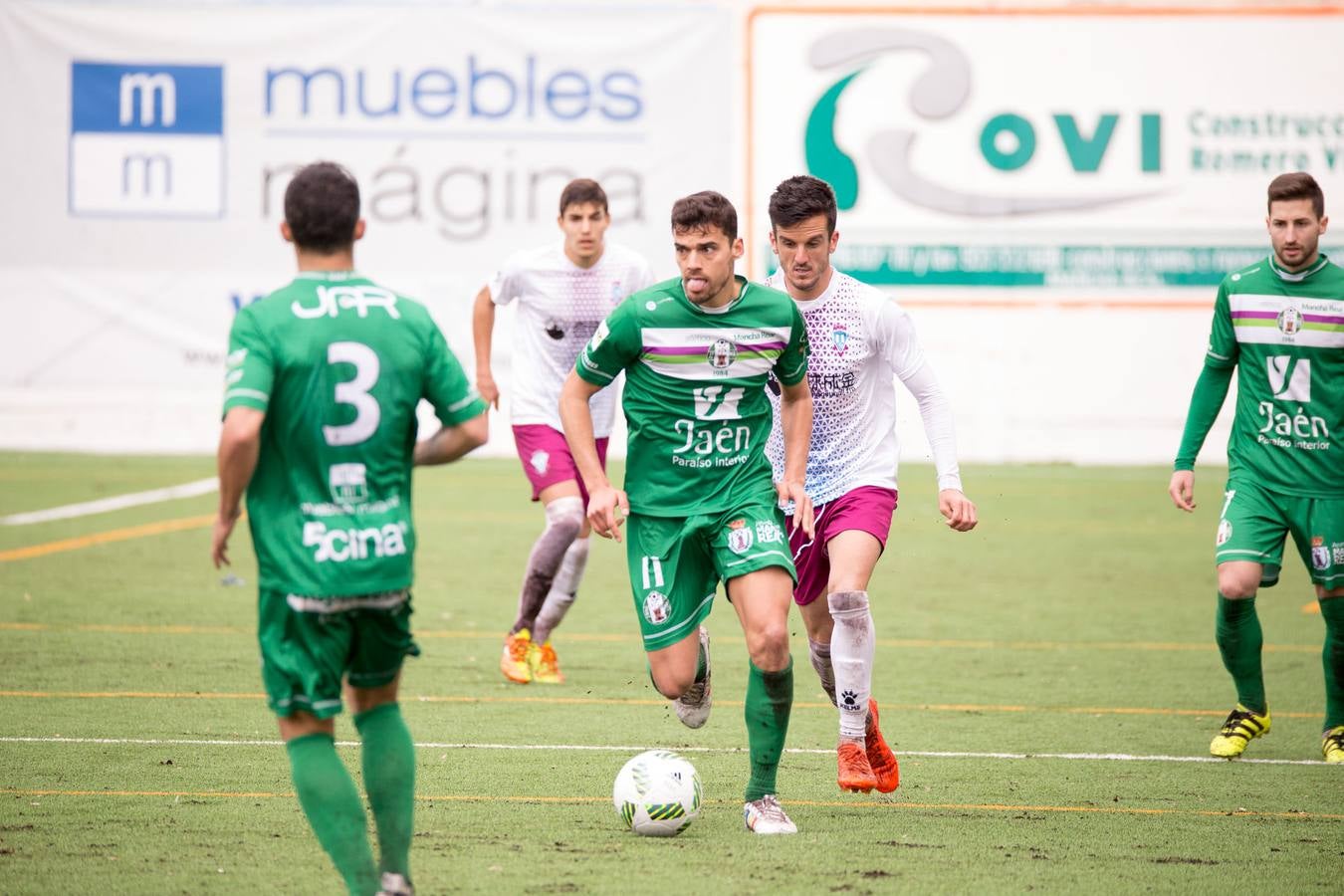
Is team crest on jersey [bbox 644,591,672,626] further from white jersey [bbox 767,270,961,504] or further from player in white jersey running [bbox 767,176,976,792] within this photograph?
white jersey [bbox 767,270,961,504]

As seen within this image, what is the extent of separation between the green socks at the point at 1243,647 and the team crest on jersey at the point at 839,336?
195cm

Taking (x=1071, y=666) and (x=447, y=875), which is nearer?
(x=447, y=875)

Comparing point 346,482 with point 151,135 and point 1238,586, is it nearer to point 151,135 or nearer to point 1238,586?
point 1238,586

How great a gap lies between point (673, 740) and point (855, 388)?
1710 mm

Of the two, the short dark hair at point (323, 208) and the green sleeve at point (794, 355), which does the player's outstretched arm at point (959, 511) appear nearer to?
the green sleeve at point (794, 355)

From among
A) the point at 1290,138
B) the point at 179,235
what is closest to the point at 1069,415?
the point at 1290,138

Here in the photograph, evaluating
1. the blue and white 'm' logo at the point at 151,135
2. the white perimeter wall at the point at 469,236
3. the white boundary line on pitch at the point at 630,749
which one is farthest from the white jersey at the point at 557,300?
the blue and white 'm' logo at the point at 151,135

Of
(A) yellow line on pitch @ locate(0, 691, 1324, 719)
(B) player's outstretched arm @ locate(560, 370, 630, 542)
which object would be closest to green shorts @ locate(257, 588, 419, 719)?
(B) player's outstretched arm @ locate(560, 370, 630, 542)

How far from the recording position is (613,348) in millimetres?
6121

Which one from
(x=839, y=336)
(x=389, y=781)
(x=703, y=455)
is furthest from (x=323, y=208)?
(x=839, y=336)

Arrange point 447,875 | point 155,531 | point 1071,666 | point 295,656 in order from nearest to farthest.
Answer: point 295,656 < point 447,875 < point 1071,666 < point 155,531

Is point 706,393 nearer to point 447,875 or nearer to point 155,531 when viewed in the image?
point 447,875

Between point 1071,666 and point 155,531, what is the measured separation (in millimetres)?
7670

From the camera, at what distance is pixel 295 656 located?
15.2 feet
